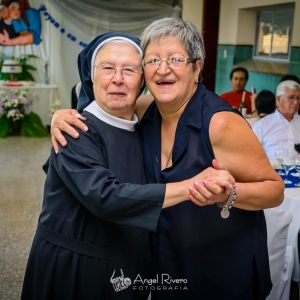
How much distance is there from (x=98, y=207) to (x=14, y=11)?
8035mm

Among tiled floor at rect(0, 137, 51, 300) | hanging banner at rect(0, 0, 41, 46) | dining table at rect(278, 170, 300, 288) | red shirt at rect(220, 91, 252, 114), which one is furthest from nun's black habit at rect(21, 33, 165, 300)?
hanging banner at rect(0, 0, 41, 46)

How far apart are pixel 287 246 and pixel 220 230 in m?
1.09

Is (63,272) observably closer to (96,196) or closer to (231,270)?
(96,196)

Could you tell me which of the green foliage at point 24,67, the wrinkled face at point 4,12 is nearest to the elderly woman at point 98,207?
the green foliage at point 24,67

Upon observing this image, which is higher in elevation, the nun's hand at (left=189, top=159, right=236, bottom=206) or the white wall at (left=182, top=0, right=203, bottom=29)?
the white wall at (left=182, top=0, right=203, bottom=29)

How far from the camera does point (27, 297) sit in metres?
1.57

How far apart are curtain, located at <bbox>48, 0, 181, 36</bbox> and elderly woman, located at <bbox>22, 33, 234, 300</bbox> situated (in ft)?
24.8

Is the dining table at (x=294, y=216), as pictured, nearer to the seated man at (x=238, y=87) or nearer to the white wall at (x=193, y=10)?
the seated man at (x=238, y=87)

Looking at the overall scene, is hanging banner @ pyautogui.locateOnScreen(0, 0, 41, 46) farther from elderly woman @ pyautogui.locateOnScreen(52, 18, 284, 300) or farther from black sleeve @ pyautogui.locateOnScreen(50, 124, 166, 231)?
black sleeve @ pyautogui.locateOnScreen(50, 124, 166, 231)

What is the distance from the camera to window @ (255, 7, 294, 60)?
6.89 metres

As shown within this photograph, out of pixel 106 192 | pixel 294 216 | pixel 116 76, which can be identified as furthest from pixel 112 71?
pixel 294 216

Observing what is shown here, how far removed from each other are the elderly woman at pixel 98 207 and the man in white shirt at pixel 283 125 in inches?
104

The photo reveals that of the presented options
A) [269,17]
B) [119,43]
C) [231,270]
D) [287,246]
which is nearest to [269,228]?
[287,246]

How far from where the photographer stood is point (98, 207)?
1.28 metres
